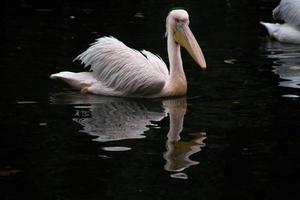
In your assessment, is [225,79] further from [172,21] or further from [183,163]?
[183,163]

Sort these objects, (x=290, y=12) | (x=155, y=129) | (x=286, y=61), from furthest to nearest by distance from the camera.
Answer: (x=290, y=12)
(x=286, y=61)
(x=155, y=129)

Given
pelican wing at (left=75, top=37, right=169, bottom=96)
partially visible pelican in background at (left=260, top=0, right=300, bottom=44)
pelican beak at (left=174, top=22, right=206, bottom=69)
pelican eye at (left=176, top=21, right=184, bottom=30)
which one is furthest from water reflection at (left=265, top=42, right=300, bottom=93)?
pelican wing at (left=75, top=37, right=169, bottom=96)

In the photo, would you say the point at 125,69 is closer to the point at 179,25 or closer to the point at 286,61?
the point at 179,25

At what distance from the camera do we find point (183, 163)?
6461mm

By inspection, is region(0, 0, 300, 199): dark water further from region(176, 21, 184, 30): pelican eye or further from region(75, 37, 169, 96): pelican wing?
region(176, 21, 184, 30): pelican eye

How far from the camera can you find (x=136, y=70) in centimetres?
919

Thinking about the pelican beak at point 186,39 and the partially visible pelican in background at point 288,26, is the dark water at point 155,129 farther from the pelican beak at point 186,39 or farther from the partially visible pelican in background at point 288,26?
the pelican beak at point 186,39

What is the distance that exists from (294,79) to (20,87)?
3248 millimetres

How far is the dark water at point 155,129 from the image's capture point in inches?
234

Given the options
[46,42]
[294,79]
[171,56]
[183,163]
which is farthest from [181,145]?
[46,42]

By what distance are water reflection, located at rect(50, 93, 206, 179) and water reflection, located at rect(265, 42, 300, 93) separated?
5.03 ft

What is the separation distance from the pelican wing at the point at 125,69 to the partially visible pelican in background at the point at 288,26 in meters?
4.14

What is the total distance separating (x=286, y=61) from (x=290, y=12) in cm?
230

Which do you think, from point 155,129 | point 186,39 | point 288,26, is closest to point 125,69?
point 186,39
